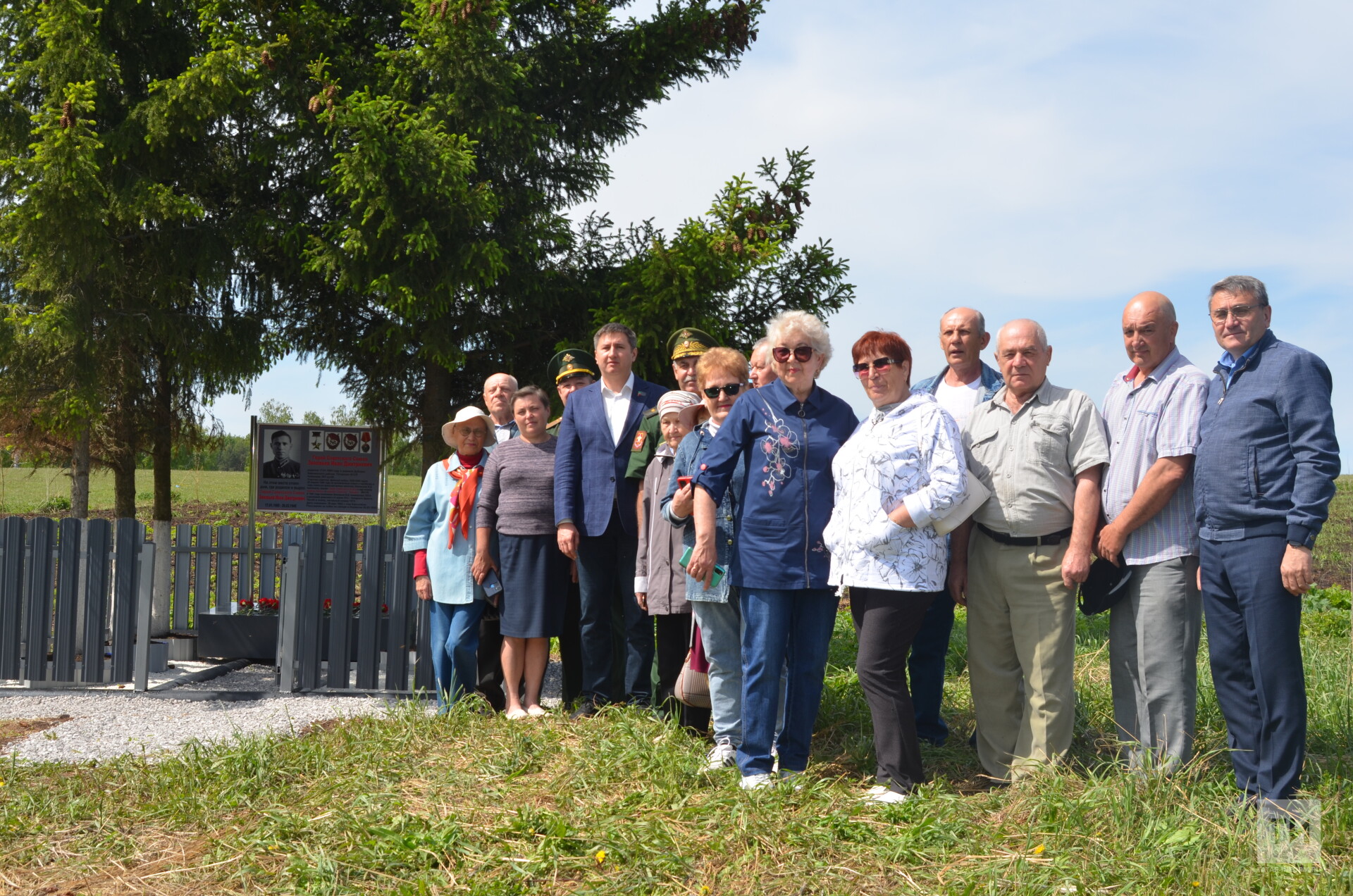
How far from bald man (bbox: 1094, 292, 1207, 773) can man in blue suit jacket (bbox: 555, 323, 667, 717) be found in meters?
2.33

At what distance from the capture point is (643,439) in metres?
5.20

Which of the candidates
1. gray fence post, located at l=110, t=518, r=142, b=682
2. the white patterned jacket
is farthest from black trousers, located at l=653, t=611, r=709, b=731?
gray fence post, located at l=110, t=518, r=142, b=682

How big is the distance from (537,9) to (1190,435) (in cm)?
993

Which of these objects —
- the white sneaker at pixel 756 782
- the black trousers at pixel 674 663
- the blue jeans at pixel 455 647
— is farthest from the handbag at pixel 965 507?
the blue jeans at pixel 455 647

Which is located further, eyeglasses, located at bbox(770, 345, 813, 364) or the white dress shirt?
the white dress shirt

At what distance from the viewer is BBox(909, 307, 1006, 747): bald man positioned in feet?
16.1

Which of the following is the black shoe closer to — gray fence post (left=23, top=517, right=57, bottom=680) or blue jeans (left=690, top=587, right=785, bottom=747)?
blue jeans (left=690, top=587, right=785, bottom=747)

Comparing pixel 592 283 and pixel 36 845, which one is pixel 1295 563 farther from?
pixel 592 283

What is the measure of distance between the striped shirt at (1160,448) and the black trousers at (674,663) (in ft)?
6.86

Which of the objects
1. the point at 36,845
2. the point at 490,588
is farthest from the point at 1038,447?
the point at 36,845

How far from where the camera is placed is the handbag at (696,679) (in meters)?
4.65

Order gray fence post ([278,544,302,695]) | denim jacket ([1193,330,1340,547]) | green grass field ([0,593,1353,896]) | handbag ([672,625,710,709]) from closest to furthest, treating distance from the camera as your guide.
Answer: green grass field ([0,593,1353,896])
denim jacket ([1193,330,1340,547])
handbag ([672,625,710,709])
gray fence post ([278,544,302,695])

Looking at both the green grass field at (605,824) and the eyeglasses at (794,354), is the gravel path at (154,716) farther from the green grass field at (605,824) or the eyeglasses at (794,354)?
the eyeglasses at (794,354)

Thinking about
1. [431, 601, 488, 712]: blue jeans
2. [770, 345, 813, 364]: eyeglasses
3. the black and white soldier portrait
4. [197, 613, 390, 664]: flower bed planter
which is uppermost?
[770, 345, 813, 364]: eyeglasses
